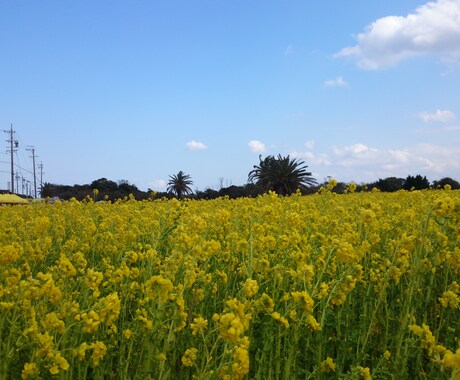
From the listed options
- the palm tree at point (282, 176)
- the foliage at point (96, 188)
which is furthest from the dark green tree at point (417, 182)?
the foliage at point (96, 188)

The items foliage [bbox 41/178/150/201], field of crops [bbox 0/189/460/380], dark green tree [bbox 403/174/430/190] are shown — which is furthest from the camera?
foliage [bbox 41/178/150/201]

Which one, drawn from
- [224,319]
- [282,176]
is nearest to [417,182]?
[282,176]

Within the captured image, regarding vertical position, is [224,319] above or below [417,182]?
below

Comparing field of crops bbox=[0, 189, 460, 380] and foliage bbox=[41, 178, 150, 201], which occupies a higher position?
foliage bbox=[41, 178, 150, 201]

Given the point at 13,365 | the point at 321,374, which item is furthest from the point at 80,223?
the point at 321,374

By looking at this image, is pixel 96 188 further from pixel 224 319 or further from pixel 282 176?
pixel 224 319

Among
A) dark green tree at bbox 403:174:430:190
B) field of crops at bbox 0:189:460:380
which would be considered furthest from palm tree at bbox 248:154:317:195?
field of crops at bbox 0:189:460:380

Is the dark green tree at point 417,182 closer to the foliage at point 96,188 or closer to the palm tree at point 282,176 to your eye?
the palm tree at point 282,176

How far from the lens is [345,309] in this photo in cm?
388

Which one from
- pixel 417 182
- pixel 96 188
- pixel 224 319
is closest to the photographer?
pixel 224 319

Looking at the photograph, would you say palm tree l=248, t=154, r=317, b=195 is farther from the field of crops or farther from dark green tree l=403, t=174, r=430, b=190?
the field of crops

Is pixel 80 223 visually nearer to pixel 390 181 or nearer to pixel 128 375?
pixel 128 375

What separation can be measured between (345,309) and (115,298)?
217cm

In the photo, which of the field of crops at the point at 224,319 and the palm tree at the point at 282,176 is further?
the palm tree at the point at 282,176
